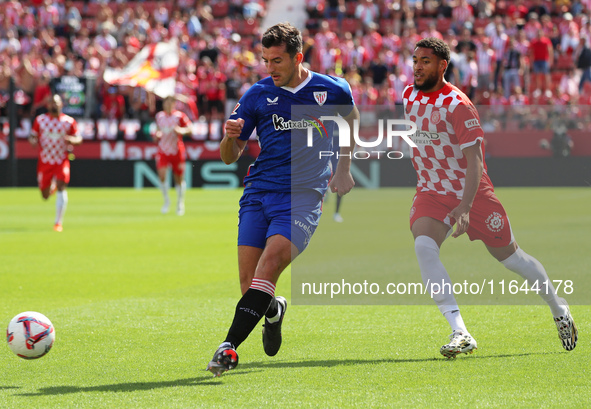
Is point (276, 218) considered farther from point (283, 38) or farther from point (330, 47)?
point (330, 47)

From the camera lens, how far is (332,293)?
9.05 metres

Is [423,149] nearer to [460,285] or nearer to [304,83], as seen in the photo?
[304,83]

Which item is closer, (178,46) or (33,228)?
(33,228)

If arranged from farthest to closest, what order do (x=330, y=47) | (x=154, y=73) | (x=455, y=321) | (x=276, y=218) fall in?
(x=330, y=47)
(x=154, y=73)
(x=455, y=321)
(x=276, y=218)

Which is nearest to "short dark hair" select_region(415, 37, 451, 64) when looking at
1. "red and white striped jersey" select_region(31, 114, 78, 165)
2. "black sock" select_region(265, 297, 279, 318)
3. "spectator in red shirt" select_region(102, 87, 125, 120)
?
"black sock" select_region(265, 297, 279, 318)

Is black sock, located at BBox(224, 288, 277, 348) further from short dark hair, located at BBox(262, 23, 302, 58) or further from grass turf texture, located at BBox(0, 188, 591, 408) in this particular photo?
short dark hair, located at BBox(262, 23, 302, 58)

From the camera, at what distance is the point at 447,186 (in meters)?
6.06

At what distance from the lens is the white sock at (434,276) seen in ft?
19.3

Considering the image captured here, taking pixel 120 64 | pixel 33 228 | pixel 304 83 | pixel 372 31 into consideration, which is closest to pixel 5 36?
pixel 120 64

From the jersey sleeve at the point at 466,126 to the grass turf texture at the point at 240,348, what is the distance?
4.67ft

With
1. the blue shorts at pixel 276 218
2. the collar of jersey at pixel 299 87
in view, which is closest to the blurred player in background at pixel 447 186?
the collar of jersey at pixel 299 87

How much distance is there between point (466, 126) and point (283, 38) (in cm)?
136

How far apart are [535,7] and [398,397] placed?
2541 cm

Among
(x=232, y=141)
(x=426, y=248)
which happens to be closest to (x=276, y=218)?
(x=232, y=141)
